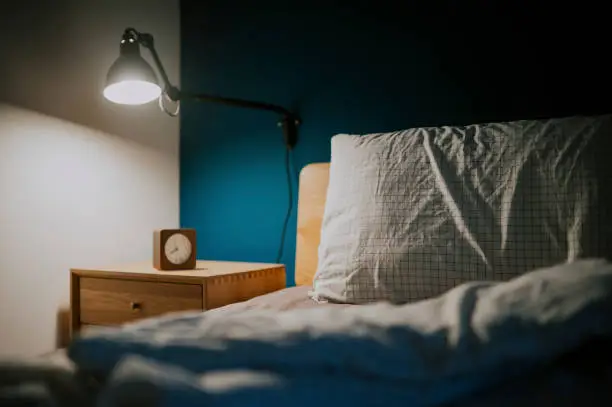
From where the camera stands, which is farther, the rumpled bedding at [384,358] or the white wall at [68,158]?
the white wall at [68,158]

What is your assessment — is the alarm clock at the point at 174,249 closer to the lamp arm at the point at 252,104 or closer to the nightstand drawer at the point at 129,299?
the nightstand drawer at the point at 129,299

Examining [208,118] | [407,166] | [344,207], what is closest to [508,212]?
[407,166]

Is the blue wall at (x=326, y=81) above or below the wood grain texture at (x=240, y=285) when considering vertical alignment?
above

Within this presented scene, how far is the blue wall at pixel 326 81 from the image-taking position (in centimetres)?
156

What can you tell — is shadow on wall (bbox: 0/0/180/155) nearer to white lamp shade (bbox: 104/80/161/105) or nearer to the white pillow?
white lamp shade (bbox: 104/80/161/105)

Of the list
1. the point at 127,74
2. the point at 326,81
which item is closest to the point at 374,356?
the point at 127,74

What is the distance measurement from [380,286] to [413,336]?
637 mm

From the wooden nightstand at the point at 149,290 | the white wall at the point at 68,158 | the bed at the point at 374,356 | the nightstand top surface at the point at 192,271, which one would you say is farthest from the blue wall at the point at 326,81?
the bed at the point at 374,356

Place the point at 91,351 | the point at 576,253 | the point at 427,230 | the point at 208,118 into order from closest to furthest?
the point at 91,351 → the point at 576,253 → the point at 427,230 → the point at 208,118

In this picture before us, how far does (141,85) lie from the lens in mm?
1675

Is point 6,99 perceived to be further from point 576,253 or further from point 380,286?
point 576,253

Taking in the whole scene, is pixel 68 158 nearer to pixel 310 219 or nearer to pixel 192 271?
pixel 192 271

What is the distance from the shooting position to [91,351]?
448mm

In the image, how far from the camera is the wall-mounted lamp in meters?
1.52
